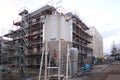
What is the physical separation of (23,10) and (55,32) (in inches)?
1318

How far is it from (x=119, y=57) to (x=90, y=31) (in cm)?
1426

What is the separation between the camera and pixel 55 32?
11586mm

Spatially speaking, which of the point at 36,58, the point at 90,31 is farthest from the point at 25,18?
the point at 90,31

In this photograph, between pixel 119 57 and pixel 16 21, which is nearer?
pixel 16 21

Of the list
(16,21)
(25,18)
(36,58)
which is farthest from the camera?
(16,21)

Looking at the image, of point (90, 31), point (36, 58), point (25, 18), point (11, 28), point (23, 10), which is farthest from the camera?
point (90, 31)

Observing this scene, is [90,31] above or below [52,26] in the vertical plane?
above

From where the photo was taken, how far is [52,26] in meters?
11.7

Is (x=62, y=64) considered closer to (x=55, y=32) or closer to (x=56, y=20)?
(x=55, y=32)

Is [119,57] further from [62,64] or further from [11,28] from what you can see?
[62,64]

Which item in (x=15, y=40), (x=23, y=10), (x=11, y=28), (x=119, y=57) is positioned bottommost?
(x=119, y=57)

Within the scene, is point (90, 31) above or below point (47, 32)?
above

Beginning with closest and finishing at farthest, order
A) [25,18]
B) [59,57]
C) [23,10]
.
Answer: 1. [59,57]
2. [25,18]
3. [23,10]

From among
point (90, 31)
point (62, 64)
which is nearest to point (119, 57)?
point (90, 31)
